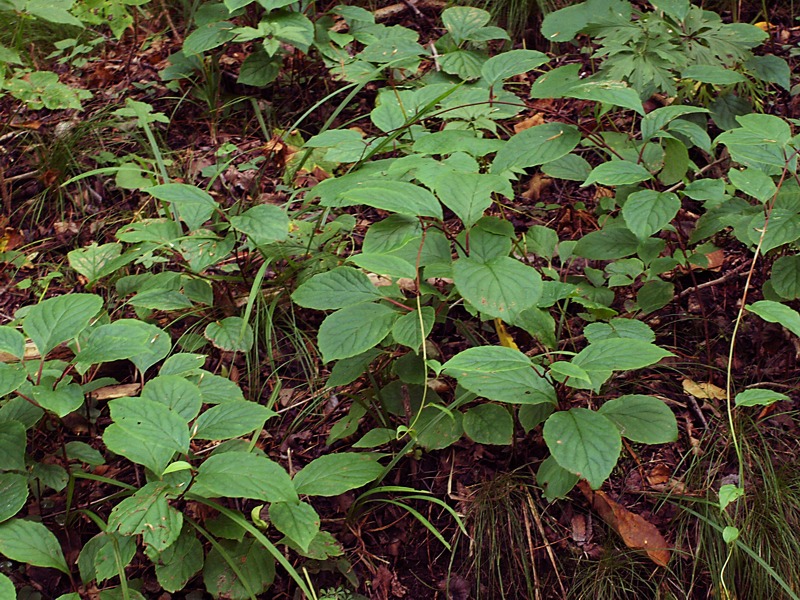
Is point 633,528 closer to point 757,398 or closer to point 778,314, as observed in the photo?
point 757,398

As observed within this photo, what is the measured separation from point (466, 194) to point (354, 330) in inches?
16.2

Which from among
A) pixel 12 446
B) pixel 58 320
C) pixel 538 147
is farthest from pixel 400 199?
pixel 12 446

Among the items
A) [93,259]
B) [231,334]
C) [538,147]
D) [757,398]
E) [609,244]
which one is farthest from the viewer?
[93,259]

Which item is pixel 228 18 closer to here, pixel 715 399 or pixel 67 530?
pixel 67 530

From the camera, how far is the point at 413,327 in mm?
1638

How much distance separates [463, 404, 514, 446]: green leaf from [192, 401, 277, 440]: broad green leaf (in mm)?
468

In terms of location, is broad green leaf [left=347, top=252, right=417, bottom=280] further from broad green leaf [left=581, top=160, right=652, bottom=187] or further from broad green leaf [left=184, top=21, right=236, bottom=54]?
broad green leaf [left=184, top=21, right=236, bottom=54]

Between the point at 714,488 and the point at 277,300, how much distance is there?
132 cm

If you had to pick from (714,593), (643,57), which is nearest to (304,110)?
(643,57)

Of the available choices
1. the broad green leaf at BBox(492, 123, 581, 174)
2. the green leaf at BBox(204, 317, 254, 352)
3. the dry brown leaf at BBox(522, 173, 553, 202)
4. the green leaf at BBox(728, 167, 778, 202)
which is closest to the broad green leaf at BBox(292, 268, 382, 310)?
the green leaf at BBox(204, 317, 254, 352)

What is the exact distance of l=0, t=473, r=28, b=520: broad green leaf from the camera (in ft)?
4.98

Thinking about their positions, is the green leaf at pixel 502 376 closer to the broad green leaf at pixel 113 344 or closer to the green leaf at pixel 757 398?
the green leaf at pixel 757 398

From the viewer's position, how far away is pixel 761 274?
2.11 m

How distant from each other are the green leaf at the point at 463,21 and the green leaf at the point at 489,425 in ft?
5.31
